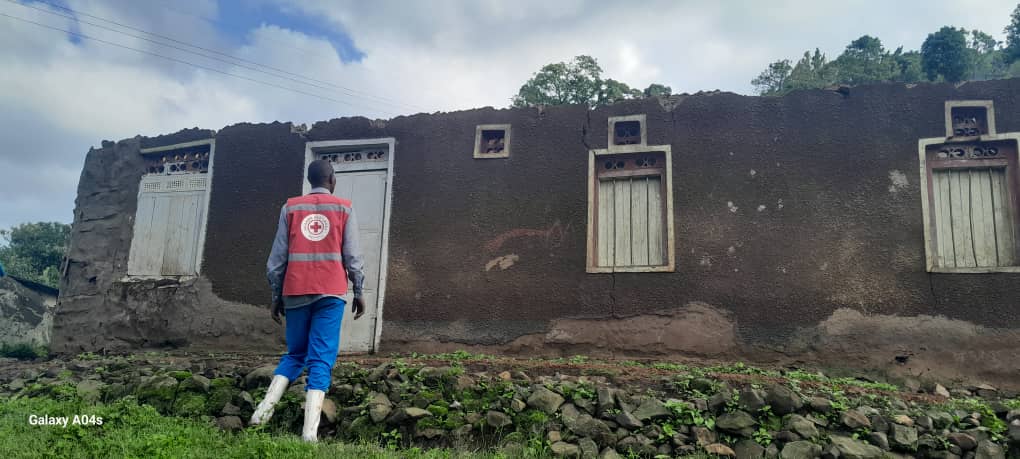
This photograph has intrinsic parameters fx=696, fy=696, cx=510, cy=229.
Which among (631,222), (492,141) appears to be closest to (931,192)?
(631,222)

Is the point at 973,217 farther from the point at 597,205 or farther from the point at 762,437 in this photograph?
the point at 762,437

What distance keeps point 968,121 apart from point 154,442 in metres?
7.73

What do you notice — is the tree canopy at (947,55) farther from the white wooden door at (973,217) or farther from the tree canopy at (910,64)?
the white wooden door at (973,217)

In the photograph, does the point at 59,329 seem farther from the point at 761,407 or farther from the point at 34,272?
the point at 34,272

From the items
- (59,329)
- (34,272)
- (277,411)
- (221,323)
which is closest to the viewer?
(277,411)

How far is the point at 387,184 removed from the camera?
841 centimetres

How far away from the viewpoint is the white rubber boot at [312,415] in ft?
13.3

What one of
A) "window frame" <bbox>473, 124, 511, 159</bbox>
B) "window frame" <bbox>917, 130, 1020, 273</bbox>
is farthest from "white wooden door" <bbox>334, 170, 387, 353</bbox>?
"window frame" <bbox>917, 130, 1020, 273</bbox>

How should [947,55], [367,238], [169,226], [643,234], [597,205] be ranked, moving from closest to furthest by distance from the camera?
[643,234] < [597,205] < [367,238] < [169,226] < [947,55]

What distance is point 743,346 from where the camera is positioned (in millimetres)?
7035

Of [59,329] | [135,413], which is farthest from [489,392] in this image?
[59,329]

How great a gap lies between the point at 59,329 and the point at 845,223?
965cm

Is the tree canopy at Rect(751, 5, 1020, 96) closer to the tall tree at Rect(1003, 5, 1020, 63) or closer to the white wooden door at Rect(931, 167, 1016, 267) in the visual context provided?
the tall tree at Rect(1003, 5, 1020, 63)

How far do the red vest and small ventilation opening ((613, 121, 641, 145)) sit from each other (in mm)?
4115
